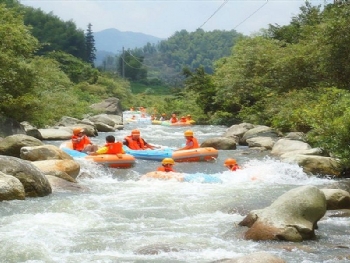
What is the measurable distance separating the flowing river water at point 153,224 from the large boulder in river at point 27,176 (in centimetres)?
23

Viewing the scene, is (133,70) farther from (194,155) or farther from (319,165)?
(319,165)

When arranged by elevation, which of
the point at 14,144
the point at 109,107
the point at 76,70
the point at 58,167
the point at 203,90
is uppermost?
the point at 76,70

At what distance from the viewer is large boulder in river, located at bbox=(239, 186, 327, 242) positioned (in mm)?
7074

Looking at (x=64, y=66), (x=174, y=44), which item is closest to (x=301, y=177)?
(x=64, y=66)

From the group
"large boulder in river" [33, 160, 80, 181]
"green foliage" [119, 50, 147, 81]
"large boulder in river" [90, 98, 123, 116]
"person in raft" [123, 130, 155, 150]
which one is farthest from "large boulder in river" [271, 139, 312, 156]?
"green foliage" [119, 50, 147, 81]

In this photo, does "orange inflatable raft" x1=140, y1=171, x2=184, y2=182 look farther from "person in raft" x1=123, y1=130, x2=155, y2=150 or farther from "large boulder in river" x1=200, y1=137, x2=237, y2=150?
"large boulder in river" x1=200, y1=137, x2=237, y2=150

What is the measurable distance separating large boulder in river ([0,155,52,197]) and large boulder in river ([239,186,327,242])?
4.19m

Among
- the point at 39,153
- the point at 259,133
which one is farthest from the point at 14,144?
the point at 259,133

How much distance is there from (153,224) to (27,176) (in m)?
3.13

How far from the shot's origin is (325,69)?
61.9 feet

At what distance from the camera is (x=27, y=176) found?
9.91m

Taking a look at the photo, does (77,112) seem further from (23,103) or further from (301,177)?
(301,177)

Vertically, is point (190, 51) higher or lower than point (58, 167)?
higher

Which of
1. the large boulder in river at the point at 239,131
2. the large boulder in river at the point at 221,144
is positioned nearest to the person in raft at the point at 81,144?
the large boulder in river at the point at 221,144
